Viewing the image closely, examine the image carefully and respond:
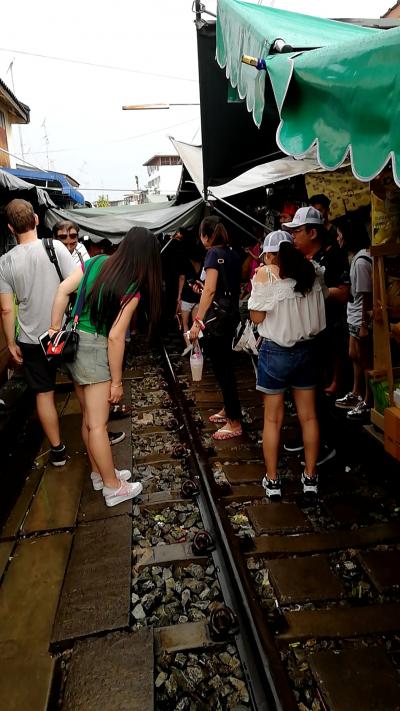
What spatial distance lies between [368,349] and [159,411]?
2.66m

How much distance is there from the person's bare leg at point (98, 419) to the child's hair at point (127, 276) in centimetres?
55

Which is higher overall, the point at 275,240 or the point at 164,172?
the point at 164,172

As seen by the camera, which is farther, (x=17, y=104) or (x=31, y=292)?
(x=17, y=104)

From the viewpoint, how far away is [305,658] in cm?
222

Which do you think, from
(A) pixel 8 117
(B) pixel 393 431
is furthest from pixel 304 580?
(A) pixel 8 117

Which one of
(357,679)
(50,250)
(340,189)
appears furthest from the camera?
(340,189)

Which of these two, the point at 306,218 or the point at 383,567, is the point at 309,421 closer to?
the point at 383,567

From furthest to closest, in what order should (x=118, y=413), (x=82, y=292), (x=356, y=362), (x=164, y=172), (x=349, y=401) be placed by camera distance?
(x=164, y=172), (x=118, y=413), (x=349, y=401), (x=356, y=362), (x=82, y=292)

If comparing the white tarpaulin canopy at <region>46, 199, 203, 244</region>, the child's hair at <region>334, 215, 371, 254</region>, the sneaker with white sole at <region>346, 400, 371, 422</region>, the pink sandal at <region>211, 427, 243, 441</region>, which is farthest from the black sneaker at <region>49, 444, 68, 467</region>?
the white tarpaulin canopy at <region>46, 199, 203, 244</region>

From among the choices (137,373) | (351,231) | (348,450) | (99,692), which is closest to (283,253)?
(351,231)

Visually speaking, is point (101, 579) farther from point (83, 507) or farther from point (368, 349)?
point (368, 349)

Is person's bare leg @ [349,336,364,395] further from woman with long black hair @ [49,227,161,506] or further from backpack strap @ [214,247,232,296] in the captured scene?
woman with long black hair @ [49,227,161,506]

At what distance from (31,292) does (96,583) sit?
234 centimetres

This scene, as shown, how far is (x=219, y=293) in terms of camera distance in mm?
4414
